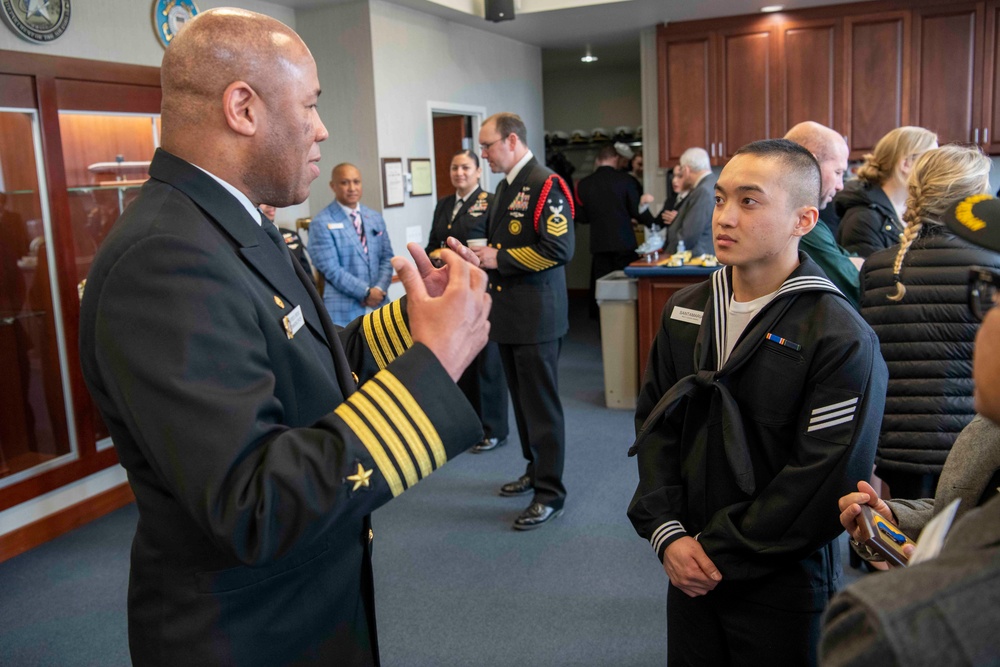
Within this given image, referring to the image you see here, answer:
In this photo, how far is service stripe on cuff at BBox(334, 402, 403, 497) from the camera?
0.98 m

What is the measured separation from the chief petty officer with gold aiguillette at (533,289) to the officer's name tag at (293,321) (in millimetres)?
2279

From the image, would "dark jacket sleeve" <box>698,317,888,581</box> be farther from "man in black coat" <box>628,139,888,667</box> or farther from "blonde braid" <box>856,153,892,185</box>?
"blonde braid" <box>856,153,892,185</box>

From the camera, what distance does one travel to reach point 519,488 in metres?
3.81

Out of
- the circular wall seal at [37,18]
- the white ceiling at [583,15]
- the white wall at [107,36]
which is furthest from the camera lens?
the white ceiling at [583,15]

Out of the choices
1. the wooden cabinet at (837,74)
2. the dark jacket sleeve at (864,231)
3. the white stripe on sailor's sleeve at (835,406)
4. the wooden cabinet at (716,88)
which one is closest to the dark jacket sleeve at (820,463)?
the white stripe on sailor's sleeve at (835,406)

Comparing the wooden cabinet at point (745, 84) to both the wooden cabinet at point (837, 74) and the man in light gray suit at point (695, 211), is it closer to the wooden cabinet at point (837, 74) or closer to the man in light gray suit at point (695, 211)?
the wooden cabinet at point (837, 74)

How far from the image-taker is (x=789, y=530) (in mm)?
1495

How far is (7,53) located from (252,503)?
3.24 metres

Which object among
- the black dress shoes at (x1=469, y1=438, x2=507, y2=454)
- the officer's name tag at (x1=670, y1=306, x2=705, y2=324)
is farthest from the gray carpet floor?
the officer's name tag at (x1=670, y1=306, x2=705, y2=324)

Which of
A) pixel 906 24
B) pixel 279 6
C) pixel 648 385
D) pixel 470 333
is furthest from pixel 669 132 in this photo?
pixel 470 333

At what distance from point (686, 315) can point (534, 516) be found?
75.6 inches

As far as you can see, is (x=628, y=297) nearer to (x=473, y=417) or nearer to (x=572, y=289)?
(x=473, y=417)

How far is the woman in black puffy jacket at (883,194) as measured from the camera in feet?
9.63

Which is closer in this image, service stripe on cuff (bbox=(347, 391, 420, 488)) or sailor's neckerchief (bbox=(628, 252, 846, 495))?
service stripe on cuff (bbox=(347, 391, 420, 488))
